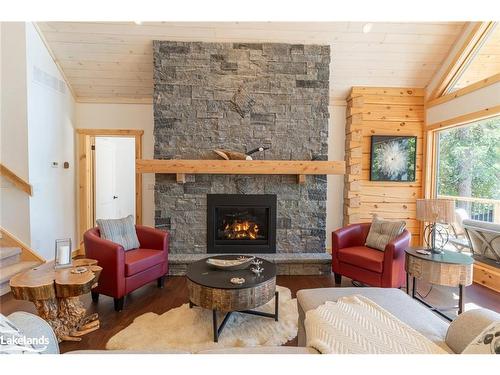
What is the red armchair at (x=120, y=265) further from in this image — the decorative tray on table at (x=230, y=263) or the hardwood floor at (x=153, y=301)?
the decorative tray on table at (x=230, y=263)

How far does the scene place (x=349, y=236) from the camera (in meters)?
3.52

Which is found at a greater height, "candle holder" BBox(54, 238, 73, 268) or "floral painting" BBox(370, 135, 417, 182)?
"floral painting" BBox(370, 135, 417, 182)

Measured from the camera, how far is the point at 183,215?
3.94 m

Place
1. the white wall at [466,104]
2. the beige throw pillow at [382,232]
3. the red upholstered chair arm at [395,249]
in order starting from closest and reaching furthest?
the red upholstered chair arm at [395,249] < the beige throw pillow at [382,232] < the white wall at [466,104]

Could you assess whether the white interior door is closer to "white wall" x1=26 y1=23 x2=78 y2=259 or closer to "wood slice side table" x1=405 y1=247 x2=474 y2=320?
"white wall" x1=26 y1=23 x2=78 y2=259

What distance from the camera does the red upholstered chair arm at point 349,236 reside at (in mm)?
3414

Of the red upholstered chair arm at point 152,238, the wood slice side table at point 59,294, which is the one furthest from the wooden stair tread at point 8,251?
the red upholstered chair arm at point 152,238

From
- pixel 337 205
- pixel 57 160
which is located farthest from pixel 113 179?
pixel 337 205

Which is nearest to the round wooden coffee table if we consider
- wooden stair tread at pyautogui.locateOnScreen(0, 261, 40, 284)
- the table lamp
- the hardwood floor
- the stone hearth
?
the hardwood floor

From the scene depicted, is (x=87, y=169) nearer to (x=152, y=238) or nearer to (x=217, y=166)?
(x=152, y=238)

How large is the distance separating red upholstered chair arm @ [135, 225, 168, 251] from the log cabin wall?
2981 millimetres

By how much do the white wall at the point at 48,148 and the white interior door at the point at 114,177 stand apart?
20.7 inches

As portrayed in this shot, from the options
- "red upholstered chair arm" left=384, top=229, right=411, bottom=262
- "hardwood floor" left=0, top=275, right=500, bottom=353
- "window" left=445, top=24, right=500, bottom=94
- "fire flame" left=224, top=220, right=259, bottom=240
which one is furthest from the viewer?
"fire flame" left=224, top=220, right=259, bottom=240

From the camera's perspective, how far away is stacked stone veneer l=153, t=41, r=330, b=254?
3.87m
